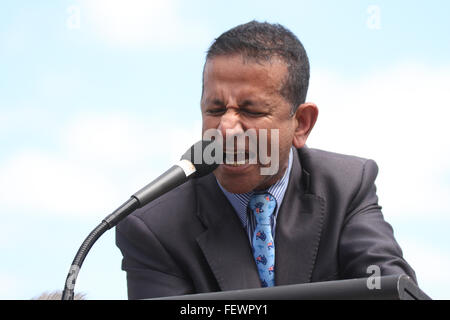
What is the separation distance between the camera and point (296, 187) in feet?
11.5

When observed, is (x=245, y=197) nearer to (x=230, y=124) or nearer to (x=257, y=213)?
(x=257, y=213)

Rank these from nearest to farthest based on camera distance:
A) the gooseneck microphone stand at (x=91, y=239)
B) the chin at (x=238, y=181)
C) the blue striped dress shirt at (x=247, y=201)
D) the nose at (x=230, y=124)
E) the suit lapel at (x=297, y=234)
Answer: the gooseneck microphone stand at (x=91, y=239)
the nose at (x=230, y=124)
the chin at (x=238, y=181)
the suit lapel at (x=297, y=234)
the blue striped dress shirt at (x=247, y=201)

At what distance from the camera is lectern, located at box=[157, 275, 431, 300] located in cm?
185

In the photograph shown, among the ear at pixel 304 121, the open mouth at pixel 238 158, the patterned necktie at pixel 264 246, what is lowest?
the patterned necktie at pixel 264 246

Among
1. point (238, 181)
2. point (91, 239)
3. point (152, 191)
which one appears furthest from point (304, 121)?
point (91, 239)

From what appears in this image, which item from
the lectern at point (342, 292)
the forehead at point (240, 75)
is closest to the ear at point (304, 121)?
the forehead at point (240, 75)

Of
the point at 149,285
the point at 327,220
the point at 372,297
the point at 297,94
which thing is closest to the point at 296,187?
the point at 327,220

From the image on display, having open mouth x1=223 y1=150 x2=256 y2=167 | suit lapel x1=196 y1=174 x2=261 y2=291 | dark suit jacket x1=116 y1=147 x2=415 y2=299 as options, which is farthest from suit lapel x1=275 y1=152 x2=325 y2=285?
open mouth x1=223 y1=150 x2=256 y2=167

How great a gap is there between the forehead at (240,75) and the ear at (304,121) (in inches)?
10.5

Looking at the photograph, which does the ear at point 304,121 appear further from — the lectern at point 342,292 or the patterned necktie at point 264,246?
the lectern at point 342,292

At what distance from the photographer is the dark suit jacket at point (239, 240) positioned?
320cm

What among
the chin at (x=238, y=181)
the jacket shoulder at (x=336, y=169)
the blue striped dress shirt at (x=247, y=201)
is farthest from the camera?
the jacket shoulder at (x=336, y=169)
